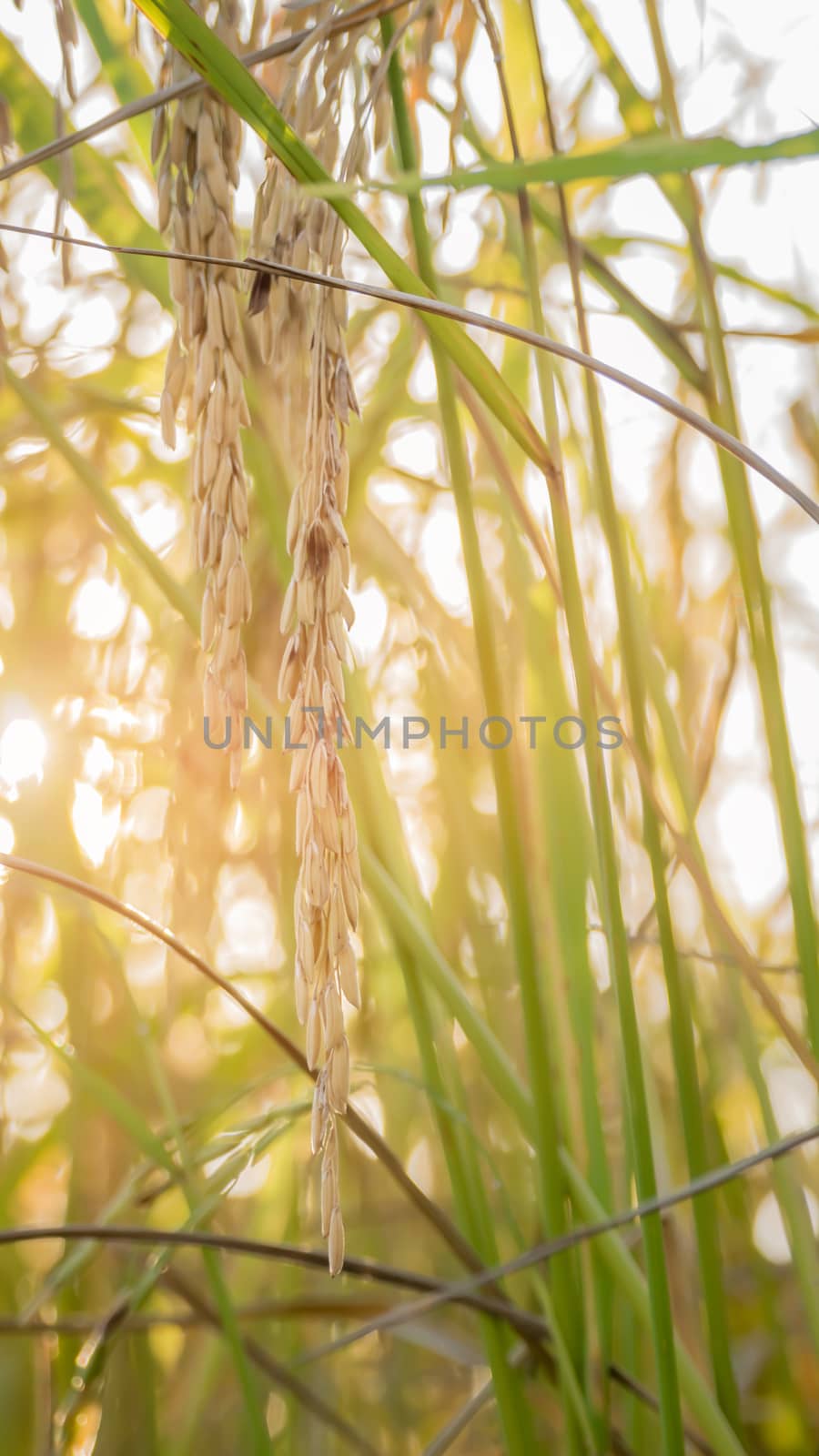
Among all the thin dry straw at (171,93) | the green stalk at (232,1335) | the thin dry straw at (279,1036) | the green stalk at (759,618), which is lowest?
the green stalk at (232,1335)

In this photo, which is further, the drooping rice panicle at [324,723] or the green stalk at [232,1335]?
the green stalk at [232,1335]

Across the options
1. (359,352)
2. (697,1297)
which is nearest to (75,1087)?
(697,1297)

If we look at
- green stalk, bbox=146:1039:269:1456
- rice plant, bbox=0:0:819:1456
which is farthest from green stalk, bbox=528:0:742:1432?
green stalk, bbox=146:1039:269:1456

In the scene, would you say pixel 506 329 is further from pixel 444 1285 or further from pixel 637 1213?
pixel 444 1285

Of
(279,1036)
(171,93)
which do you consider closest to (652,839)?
(279,1036)

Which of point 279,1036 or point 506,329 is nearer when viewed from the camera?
point 506,329

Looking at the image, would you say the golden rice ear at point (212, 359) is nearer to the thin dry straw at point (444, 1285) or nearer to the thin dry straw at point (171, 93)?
the thin dry straw at point (171, 93)

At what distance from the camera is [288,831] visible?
57 cm

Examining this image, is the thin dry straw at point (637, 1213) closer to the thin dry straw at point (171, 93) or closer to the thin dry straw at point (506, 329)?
the thin dry straw at point (506, 329)

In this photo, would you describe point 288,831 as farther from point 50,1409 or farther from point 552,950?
point 50,1409

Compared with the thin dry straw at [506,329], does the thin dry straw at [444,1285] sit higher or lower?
lower

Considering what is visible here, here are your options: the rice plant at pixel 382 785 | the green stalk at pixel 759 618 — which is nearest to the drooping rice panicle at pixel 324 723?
the rice plant at pixel 382 785

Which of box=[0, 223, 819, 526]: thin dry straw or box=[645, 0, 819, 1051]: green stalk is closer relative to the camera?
box=[0, 223, 819, 526]: thin dry straw

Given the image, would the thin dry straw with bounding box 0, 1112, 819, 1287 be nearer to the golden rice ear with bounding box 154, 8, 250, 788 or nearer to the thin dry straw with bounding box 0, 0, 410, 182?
the golden rice ear with bounding box 154, 8, 250, 788
